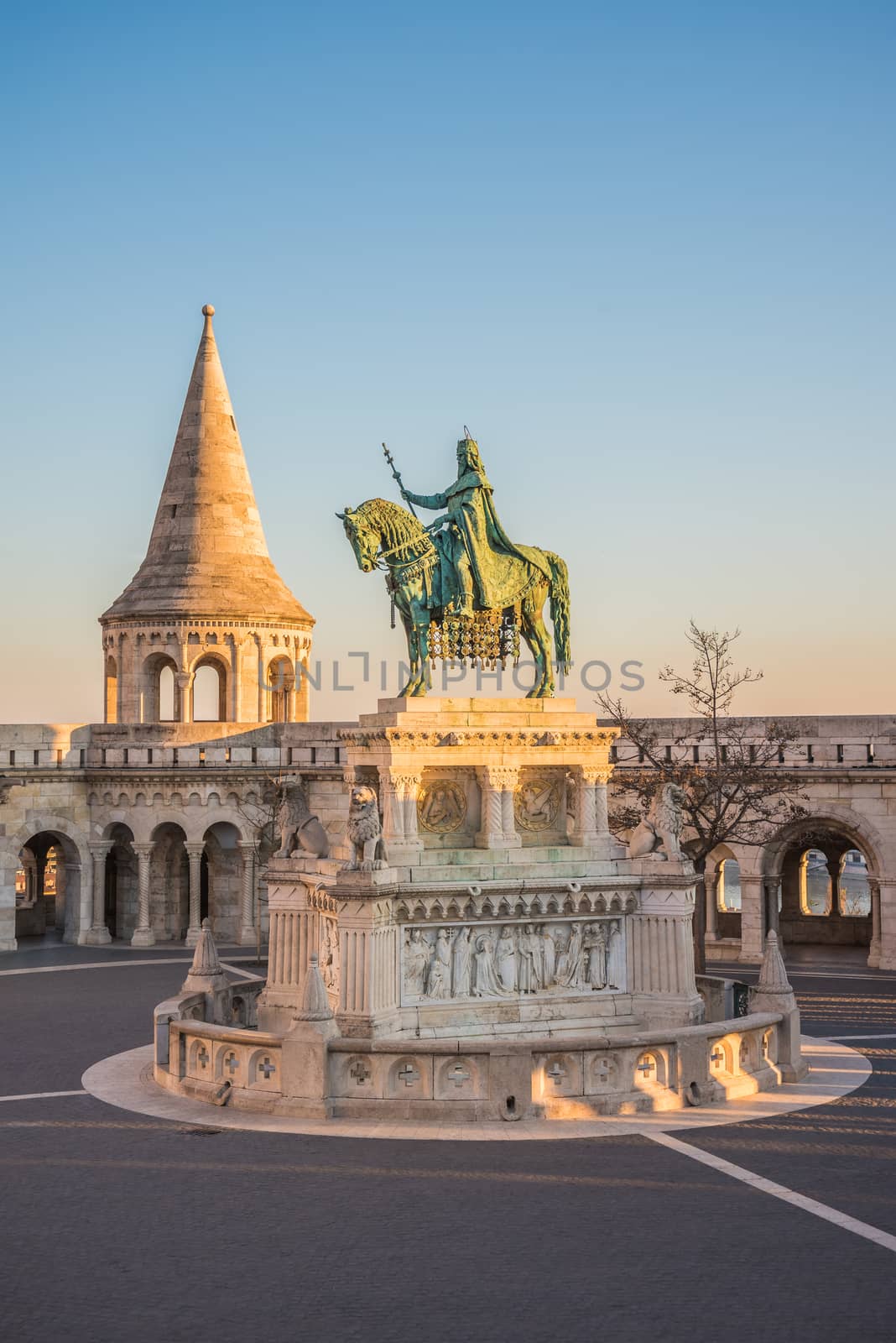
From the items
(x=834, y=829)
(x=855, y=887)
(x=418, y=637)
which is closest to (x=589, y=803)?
(x=418, y=637)

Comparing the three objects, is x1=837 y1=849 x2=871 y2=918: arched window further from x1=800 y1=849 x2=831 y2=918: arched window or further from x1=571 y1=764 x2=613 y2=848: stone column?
x1=571 y1=764 x2=613 y2=848: stone column

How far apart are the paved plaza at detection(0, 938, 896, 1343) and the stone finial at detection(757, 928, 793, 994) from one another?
1.51m

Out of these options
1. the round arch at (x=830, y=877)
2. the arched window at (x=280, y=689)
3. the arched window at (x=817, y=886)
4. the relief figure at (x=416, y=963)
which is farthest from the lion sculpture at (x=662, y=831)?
the arched window at (x=817, y=886)

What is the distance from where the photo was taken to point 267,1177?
517 inches

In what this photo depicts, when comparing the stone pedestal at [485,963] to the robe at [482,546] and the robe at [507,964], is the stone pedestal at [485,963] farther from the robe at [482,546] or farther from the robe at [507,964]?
the robe at [482,546]

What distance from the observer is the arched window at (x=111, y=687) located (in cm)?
4000

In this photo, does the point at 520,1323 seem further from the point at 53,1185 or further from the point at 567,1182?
Answer: the point at 53,1185

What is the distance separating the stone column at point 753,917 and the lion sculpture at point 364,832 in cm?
1629

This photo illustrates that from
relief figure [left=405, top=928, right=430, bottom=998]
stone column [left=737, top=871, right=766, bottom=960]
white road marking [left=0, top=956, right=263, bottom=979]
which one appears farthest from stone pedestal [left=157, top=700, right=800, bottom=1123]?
stone column [left=737, top=871, right=766, bottom=960]

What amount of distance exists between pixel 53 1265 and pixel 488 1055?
5391mm

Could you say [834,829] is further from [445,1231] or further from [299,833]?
[445,1231]

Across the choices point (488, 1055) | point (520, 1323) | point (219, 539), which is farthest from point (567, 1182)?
point (219, 539)

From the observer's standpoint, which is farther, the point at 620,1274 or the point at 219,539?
the point at 219,539

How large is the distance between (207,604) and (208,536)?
6.98 ft
